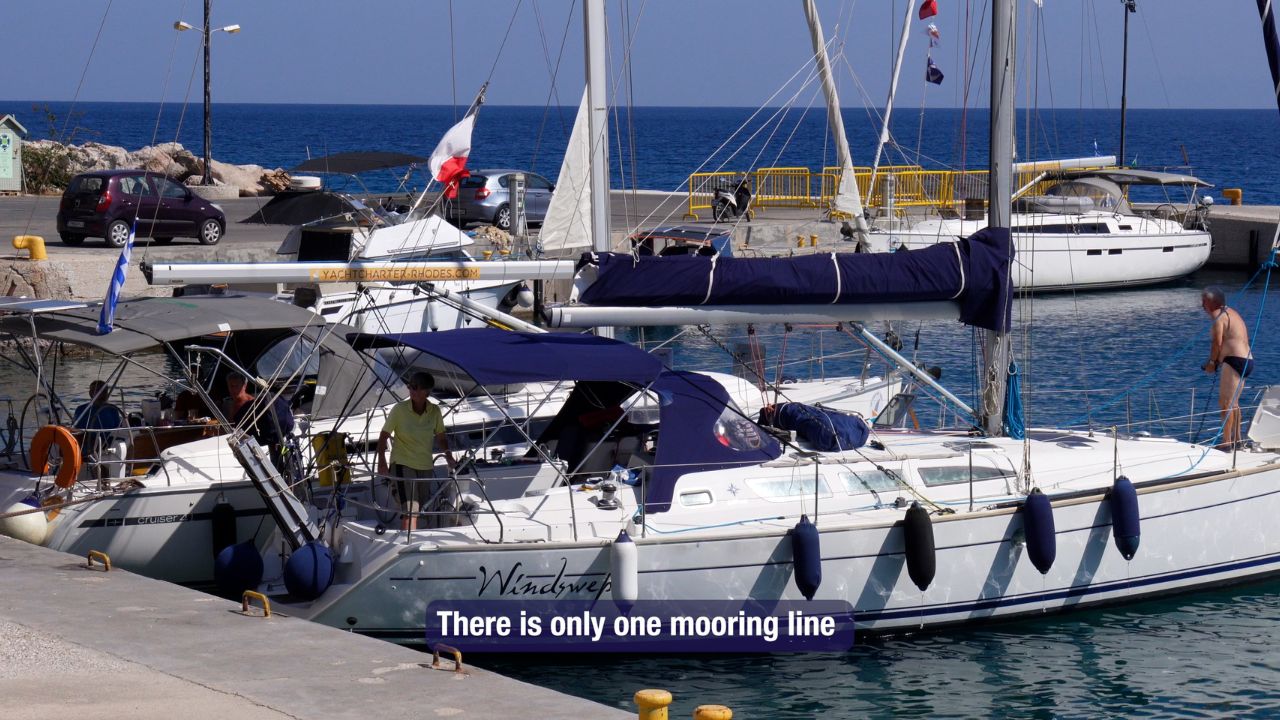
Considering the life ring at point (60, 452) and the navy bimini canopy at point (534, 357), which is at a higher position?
the navy bimini canopy at point (534, 357)

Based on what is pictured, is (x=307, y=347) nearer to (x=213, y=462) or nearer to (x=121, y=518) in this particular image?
(x=213, y=462)

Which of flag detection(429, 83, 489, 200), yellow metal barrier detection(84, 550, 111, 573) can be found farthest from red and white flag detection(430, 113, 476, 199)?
yellow metal barrier detection(84, 550, 111, 573)

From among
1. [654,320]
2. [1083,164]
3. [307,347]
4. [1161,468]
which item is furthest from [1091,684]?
[1083,164]

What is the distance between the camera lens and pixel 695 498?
37.2ft

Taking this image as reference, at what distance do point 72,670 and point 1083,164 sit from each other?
3314 cm

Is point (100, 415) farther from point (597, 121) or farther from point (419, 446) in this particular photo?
point (597, 121)

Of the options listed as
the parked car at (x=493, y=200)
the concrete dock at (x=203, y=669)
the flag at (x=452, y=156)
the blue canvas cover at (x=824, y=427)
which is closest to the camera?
the concrete dock at (x=203, y=669)

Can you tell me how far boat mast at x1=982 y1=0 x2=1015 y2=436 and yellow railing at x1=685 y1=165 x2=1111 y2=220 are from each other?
2186cm

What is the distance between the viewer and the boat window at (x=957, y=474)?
472 inches

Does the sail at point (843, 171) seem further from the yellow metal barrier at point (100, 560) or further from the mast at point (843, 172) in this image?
the yellow metal barrier at point (100, 560)

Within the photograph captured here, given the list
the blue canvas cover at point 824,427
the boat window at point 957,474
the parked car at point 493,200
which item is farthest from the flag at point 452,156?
the parked car at point 493,200

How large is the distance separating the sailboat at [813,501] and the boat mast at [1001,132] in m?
0.02

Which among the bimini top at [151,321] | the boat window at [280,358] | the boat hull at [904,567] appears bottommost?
the boat hull at [904,567]

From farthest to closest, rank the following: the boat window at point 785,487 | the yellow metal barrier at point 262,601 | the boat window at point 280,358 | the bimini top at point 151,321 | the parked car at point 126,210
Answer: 1. the parked car at point 126,210
2. the boat window at point 280,358
3. the bimini top at point 151,321
4. the boat window at point 785,487
5. the yellow metal barrier at point 262,601
